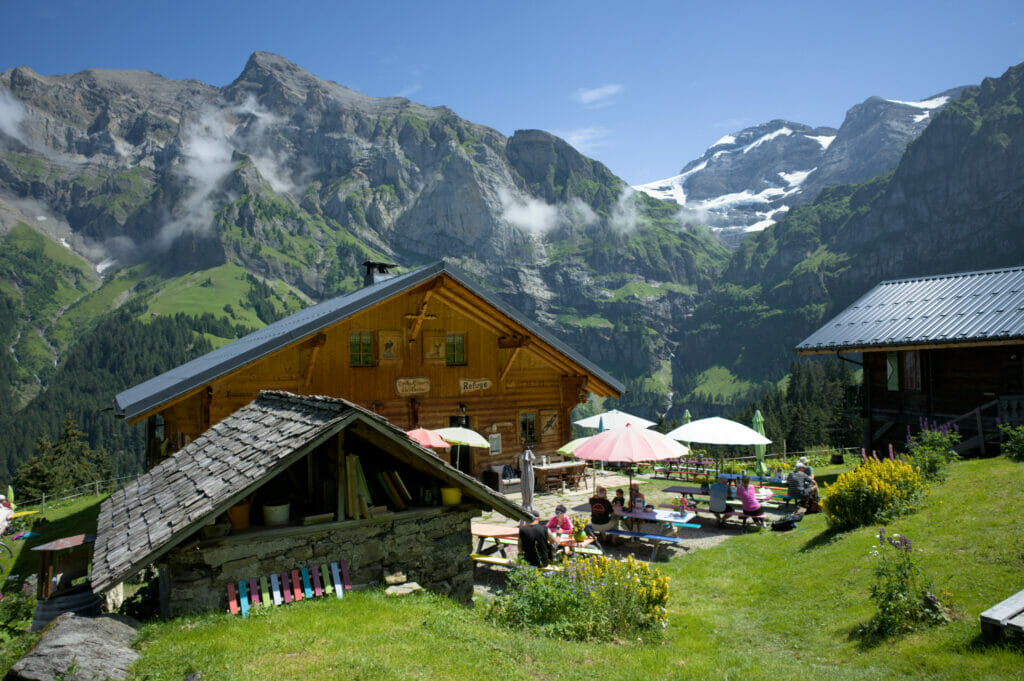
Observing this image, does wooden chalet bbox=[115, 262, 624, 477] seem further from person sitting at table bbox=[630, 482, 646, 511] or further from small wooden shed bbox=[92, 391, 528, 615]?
small wooden shed bbox=[92, 391, 528, 615]

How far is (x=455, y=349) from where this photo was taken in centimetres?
2153

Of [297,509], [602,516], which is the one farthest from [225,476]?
[602,516]

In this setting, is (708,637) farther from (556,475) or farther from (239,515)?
(556,475)

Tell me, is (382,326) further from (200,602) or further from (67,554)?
(200,602)

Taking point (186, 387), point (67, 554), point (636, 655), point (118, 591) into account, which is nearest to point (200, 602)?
point (67, 554)

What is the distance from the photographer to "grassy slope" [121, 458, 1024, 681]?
6.03 metres

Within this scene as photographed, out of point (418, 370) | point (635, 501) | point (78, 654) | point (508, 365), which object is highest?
point (508, 365)

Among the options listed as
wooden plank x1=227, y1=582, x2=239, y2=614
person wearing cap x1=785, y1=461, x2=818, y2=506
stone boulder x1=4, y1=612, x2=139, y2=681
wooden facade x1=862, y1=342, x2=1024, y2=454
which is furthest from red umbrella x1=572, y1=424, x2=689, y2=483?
stone boulder x1=4, y1=612, x2=139, y2=681

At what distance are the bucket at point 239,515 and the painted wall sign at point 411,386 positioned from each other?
12.5m

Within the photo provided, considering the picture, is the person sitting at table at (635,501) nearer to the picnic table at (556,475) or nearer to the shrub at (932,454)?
the shrub at (932,454)

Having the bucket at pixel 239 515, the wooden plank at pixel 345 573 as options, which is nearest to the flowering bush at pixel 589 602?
the wooden plank at pixel 345 573

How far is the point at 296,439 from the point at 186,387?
9581 millimetres

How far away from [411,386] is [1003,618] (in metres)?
16.5

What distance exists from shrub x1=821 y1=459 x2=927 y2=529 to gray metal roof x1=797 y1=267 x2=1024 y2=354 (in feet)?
29.5
